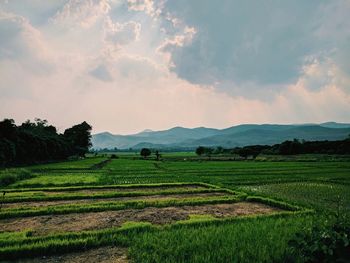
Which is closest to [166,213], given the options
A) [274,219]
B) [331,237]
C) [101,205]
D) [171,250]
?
[101,205]

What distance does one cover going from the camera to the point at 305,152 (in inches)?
3209

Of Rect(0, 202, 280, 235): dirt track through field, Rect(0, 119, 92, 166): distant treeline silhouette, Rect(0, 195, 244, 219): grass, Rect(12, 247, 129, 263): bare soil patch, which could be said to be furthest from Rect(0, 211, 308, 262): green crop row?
Rect(0, 119, 92, 166): distant treeline silhouette

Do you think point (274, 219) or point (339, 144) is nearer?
point (274, 219)

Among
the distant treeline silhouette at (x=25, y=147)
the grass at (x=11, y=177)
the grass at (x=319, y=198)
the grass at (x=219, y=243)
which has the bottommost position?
the grass at (x=319, y=198)

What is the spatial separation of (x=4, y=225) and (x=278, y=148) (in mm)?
84233

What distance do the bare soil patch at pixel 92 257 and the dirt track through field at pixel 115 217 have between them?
2506 mm

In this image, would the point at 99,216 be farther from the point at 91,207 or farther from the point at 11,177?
the point at 11,177

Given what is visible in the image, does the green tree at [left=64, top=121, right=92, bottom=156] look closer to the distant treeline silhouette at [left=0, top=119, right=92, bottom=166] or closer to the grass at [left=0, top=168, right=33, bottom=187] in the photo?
the distant treeline silhouette at [left=0, top=119, right=92, bottom=166]

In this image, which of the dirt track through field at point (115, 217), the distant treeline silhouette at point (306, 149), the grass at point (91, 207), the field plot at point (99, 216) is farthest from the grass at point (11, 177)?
the distant treeline silhouette at point (306, 149)

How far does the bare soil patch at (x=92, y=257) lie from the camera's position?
7895mm

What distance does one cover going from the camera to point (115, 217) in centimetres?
1279

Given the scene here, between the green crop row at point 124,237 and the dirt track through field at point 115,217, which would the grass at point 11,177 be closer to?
the dirt track through field at point 115,217

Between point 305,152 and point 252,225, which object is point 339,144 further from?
point 252,225

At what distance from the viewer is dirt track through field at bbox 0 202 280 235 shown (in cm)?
1133
